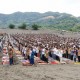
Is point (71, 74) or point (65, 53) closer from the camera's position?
point (71, 74)

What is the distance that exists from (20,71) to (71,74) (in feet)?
12.0

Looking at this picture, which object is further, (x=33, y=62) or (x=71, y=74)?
(x=33, y=62)

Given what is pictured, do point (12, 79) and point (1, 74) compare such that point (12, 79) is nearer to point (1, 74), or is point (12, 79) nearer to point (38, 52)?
point (1, 74)

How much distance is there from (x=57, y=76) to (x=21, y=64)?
6.03 metres

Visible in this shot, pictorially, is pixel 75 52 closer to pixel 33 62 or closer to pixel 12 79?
pixel 33 62

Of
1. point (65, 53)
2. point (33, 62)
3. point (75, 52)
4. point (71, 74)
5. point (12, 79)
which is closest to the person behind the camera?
point (12, 79)

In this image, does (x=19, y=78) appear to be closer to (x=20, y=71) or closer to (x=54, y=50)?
(x=20, y=71)

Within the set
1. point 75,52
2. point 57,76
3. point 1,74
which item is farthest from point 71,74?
point 75,52

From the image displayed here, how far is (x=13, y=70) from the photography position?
851 inches

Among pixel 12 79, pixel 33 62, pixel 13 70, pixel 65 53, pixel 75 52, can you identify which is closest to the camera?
pixel 12 79

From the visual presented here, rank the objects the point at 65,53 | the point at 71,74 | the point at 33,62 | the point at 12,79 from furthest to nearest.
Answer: the point at 65,53, the point at 33,62, the point at 71,74, the point at 12,79

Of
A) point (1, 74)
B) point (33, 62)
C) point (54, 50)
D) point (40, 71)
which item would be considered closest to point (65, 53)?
point (54, 50)

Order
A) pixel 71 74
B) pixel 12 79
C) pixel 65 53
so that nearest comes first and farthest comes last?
pixel 12 79 < pixel 71 74 < pixel 65 53

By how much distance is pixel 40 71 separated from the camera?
2120 centimetres
